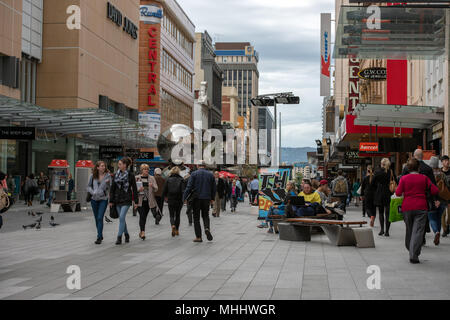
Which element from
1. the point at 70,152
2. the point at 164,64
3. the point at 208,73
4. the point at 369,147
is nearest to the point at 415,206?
the point at 369,147

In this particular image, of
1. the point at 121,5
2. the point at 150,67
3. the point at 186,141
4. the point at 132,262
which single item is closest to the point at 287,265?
the point at 132,262

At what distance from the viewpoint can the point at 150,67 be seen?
5906 cm

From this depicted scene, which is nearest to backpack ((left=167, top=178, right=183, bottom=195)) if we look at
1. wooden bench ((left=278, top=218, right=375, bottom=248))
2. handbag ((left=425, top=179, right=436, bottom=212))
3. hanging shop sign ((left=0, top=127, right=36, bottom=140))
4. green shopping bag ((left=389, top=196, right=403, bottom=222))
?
wooden bench ((left=278, top=218, right=375, bottom=248))

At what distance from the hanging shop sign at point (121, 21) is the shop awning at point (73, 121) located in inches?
379

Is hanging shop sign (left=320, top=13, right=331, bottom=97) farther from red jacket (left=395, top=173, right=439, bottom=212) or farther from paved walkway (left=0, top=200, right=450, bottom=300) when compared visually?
red jacket (left=395, top=173, right=439, bottom=212)

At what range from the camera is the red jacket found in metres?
10.7

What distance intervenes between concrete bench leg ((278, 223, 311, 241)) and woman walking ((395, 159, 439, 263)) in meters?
4.22

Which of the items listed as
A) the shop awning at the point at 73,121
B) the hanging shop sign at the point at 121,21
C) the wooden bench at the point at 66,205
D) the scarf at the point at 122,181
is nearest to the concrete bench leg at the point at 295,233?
the scarf at the point at 122,181

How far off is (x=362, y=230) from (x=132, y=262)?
5006mm

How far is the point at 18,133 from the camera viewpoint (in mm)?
24641

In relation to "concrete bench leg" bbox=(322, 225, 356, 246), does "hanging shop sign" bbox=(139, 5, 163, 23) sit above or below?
above

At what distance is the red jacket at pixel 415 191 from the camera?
35.1 feet

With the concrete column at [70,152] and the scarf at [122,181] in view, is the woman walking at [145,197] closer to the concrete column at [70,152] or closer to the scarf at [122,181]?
the scarf at [122,181]

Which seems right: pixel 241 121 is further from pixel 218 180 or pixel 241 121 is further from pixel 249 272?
pixel 249 272
